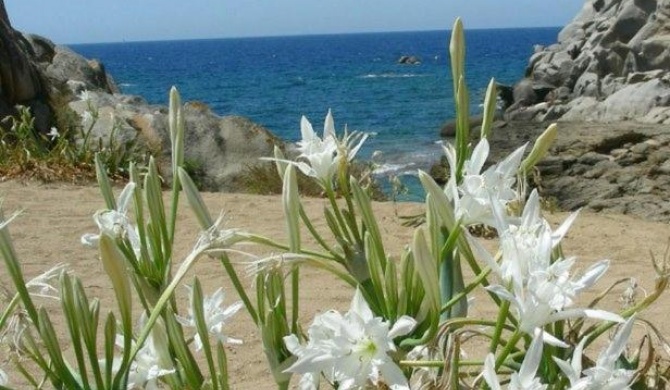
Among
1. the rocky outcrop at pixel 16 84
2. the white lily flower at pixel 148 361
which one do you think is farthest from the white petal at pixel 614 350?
the rocky outcrop at pixel 16 84

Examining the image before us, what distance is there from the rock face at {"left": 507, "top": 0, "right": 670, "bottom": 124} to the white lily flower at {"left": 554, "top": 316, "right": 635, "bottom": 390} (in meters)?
17.8

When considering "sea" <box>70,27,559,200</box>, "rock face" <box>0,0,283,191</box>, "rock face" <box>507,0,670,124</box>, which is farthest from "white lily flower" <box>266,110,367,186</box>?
"rock face" <box>507,0,670,124</box>

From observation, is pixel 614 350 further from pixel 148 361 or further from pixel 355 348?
pixel 148 361

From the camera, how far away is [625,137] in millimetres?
12742

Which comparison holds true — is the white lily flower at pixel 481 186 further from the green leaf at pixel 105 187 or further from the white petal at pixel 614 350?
the green leaf at pixel 105 187

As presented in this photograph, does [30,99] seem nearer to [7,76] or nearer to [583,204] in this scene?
[7,76]

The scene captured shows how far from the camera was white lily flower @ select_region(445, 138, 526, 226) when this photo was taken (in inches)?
47.9

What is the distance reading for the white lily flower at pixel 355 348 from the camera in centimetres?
107

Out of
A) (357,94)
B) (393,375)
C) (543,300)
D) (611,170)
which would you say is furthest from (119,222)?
(357,94)

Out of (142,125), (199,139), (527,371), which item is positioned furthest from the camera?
(199,139)

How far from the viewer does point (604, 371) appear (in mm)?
1090

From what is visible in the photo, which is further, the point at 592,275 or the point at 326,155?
the point at 326,155

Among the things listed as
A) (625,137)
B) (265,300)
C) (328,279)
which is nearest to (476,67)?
(625,137)

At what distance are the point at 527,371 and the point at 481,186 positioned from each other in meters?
0.25
